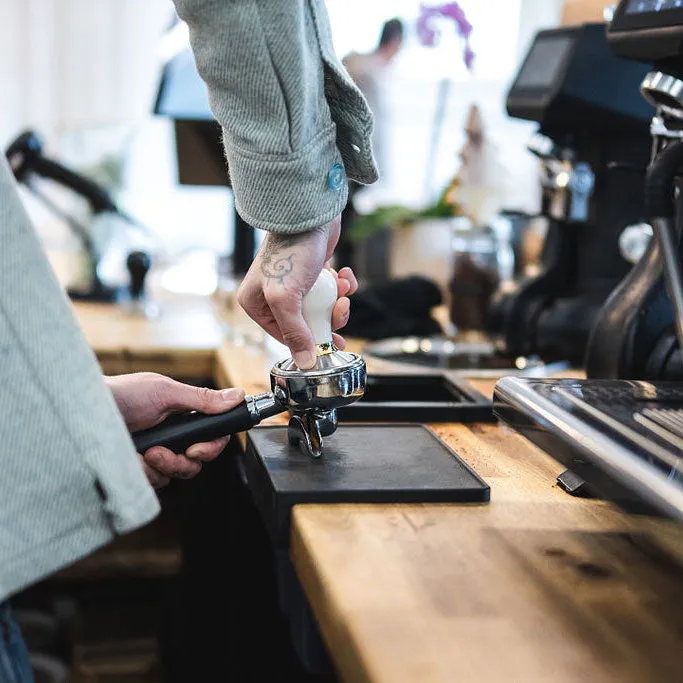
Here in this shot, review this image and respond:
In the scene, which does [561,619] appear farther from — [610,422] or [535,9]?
[535,9]

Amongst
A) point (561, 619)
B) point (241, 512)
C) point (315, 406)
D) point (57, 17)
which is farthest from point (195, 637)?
point (57, 17)

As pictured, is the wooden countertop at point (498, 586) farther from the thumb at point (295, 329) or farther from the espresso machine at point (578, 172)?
the espresso machine at point (578, 172)

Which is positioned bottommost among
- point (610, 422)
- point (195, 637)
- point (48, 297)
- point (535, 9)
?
point (195, 637)

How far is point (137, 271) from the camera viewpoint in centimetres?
196

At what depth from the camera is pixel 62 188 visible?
7.17 feet

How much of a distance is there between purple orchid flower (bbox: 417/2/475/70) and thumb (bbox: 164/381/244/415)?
4.60ft

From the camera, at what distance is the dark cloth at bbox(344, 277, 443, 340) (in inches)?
62.9

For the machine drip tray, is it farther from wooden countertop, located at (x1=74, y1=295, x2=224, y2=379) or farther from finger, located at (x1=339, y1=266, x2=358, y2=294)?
wooden countertop, located at (x1=74, y1=295, x2=224, y2=379)

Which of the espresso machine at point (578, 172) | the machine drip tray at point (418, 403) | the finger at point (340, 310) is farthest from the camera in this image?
the espresso machine at point (578, 172)

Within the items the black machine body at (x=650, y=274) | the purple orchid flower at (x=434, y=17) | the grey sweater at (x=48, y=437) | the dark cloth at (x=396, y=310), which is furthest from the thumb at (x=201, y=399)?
the purple orchid flower at (x=434, y=17)

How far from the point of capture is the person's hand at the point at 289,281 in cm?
74

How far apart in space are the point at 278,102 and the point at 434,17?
1448 millimetres

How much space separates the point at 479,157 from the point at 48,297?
1499 millimetres

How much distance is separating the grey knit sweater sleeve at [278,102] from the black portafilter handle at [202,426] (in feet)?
0.47
